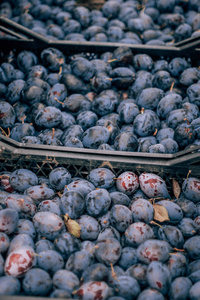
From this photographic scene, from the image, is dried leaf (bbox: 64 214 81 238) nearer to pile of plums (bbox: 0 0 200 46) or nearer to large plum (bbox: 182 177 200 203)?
large plum (bbox: 182 177 200 203)

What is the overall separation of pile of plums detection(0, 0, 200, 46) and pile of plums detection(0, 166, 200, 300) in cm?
135

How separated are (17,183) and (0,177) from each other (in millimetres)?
115

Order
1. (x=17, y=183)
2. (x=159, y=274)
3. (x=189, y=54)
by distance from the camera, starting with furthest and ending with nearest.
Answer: (x=189, y=54)
(x=17, y=183)
(x=159, y=274)

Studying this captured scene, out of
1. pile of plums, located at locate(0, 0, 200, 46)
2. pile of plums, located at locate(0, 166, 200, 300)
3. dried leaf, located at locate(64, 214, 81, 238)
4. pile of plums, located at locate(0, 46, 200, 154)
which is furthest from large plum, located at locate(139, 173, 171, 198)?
pile of plums, located at locate(0, 0, 200, 46)

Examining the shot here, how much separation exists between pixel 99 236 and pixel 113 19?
84.3 inches

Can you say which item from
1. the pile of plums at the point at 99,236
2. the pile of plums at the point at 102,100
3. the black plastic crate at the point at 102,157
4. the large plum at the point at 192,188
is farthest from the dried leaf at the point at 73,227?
the large plum at the point at 192,188

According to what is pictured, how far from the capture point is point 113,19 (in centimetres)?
266

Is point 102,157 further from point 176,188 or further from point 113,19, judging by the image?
point 113,19

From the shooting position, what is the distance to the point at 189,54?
82.1 inches

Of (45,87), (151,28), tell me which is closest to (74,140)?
(45,87)

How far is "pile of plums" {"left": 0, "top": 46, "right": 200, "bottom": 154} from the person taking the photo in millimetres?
1632

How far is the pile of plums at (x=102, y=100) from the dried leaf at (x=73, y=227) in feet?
1.50

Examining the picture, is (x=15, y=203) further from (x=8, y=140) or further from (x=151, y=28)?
(x=151, y=28)

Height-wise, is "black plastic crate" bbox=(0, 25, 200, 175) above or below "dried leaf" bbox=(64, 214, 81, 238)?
above
